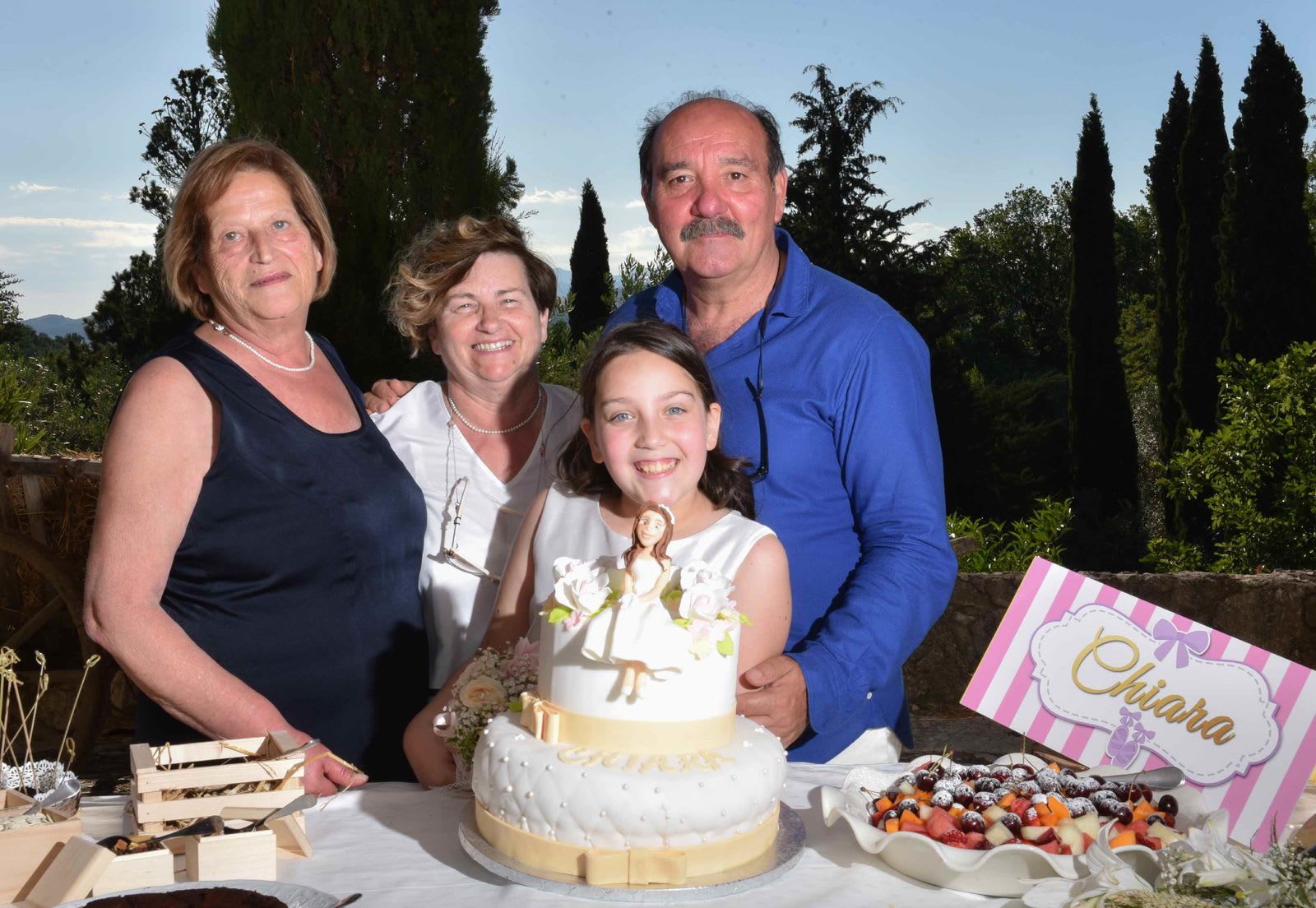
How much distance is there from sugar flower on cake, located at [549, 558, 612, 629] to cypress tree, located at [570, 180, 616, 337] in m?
17.9

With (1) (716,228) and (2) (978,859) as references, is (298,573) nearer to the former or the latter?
(1) (716,228)

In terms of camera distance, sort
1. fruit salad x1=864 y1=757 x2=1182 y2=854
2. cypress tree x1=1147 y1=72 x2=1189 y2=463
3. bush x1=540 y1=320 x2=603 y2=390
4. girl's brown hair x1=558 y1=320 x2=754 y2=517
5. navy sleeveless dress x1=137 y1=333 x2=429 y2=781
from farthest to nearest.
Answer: cypress tree x1=1147 y1=72 x2=1189 y2=463 < bush x1=540 y1=320 x2=603 y2=390 < navy sleeveless dress x1=137 y1=333 x2=429 y2=781 < girl's brown hair x1=558 y1=320 x2=754 y2=517 < fruit salad x1=864 y1=757 x2=1182 y2=854

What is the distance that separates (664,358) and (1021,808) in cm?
97

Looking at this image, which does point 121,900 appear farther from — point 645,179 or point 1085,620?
point 645,179

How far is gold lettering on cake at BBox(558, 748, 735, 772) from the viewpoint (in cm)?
157

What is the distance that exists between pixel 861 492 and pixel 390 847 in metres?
→ 1.28

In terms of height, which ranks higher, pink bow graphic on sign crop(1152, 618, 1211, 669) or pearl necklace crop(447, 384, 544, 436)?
Answer: pearl necklace crop(447, 384, 544, 436)

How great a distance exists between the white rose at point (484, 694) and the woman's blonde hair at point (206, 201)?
127 cm

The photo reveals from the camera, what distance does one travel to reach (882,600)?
2443 mm

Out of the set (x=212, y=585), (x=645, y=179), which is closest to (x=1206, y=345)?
(x=645, y=179)

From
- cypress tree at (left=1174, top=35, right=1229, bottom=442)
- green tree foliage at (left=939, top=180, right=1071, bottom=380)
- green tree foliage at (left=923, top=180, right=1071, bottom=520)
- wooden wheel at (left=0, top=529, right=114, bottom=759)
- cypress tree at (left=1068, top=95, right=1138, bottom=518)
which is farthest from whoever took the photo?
green tree foliage at (left=939, top=180, right=1071, bottom=380)

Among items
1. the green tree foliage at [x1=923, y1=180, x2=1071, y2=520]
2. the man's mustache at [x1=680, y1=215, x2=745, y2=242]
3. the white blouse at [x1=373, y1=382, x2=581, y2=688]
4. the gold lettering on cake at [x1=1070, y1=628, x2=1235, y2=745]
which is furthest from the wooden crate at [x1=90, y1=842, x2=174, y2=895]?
the green tree foliage at [x1=923, y1=180, x2=1071, y2=520]

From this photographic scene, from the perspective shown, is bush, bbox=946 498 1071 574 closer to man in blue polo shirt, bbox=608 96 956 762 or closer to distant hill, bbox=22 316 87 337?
man in blue polo shirt, bbox=608 96 956 762

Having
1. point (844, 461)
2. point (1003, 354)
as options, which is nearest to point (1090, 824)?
point (844, 461)
